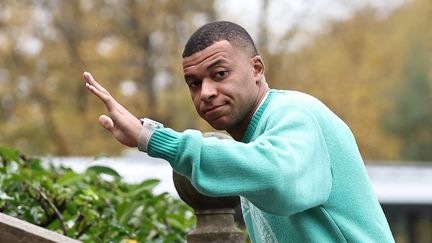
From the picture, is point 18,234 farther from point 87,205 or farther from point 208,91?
point 87,205

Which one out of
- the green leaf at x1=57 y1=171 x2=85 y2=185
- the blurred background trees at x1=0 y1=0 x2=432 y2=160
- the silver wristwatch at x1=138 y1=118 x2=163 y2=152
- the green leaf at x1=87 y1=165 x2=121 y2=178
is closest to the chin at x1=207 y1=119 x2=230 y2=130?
the silver wristwatch at x1=138 y1=118 x2=163 y2=152

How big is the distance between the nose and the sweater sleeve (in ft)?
0.80

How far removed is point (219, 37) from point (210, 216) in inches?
70.1

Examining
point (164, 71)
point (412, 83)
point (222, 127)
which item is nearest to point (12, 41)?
point (164, 71)

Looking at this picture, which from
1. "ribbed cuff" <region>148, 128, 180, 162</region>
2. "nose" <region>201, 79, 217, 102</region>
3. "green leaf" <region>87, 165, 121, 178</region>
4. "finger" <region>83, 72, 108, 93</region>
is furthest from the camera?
"green leaf" <region>87, 165, 121, 178</region>

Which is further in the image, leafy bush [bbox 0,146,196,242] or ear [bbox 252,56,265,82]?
leafy bush [bbox 0,146,196,242]

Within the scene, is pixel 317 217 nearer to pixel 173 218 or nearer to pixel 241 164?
pixel 241 164

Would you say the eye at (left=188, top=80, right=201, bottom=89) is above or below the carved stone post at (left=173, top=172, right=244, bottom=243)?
above

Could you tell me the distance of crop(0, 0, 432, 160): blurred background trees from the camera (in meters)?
27.0

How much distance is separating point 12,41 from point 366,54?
14.2 meters

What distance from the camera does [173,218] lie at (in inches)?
220

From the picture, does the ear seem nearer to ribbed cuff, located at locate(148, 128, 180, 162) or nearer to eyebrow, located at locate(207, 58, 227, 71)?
eyebrow, located at locate(207, 58, 227, 71)

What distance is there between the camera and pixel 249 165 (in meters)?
2.90

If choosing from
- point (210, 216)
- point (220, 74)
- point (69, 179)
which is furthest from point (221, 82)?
point (69, 179)
